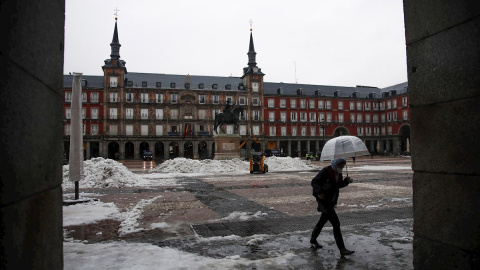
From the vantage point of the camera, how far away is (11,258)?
6.25 feet

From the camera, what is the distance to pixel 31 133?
7.37ft

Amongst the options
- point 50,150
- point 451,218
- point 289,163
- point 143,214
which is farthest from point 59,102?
point 289,163

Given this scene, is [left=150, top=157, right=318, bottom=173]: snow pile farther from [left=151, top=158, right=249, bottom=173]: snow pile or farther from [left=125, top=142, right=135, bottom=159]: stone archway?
[left=125, top=142, right=135, bottom=159]: stone archway

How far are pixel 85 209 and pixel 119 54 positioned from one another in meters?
58.1

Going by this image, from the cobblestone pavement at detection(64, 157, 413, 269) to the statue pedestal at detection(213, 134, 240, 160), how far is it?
16.2m

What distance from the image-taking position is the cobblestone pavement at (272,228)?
4.45m

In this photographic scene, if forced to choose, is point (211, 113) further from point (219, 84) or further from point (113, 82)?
point (113, 82)

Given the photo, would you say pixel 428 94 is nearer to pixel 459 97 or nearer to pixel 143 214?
pixel 459 97

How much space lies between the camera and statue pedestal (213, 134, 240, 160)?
2642 cm

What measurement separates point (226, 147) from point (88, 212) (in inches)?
752

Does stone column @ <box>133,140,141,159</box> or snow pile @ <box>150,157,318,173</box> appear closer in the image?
snow pile @ <box>150,157,318,173</box>

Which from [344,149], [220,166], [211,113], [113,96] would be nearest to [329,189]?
[344,149]

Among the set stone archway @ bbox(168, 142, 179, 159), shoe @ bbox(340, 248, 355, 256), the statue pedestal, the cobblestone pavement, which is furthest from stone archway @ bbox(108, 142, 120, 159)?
shoe @ bbox(340, 248, 355, 256)

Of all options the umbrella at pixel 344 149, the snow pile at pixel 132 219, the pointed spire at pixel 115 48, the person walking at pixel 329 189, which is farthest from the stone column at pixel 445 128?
the pointed spire at pixel 115 48
